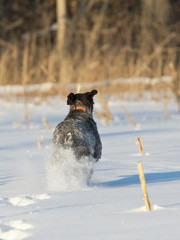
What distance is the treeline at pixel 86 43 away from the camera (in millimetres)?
12742

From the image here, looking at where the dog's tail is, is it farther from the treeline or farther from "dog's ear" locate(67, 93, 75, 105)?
the treeline

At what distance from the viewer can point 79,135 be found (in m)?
4.05

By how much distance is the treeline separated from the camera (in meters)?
12.7

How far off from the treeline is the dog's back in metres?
2.11

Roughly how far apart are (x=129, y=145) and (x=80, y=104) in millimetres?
1542

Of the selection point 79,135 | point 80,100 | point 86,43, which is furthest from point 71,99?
point 86,43

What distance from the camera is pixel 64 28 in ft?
59.6

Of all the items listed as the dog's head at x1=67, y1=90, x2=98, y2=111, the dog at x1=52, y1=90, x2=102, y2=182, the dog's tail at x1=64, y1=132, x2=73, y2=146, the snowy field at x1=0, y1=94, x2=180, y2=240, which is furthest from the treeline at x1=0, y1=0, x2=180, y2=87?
the dog's tail at x1=64, y1=132, x2=73, y2=146

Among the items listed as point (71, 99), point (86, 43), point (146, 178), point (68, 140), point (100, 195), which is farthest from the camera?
point (86, 43)

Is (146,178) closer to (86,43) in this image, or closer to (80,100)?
(80,100)

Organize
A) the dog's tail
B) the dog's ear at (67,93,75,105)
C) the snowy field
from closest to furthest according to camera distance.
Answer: the snowy field
the dog's tail
the dog's ear at (67,93,75,105)

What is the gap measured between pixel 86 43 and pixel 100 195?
1043 cm

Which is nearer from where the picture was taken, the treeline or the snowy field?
the snowy field

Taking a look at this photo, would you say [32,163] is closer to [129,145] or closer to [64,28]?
[129,145]
